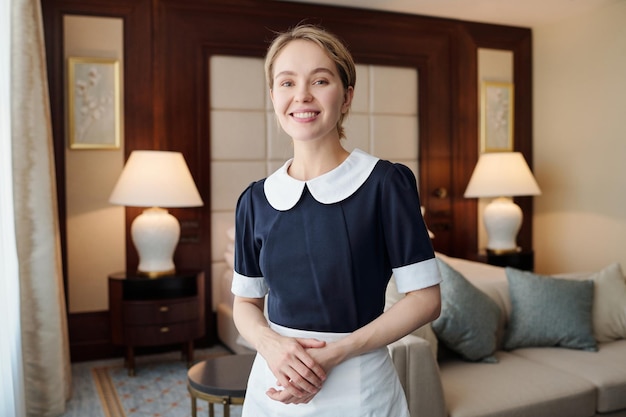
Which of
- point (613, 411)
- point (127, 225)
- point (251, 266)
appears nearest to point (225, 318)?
point (127, 225)

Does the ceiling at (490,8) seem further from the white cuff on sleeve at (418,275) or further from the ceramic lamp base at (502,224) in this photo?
the white cuff on sleeve at (418,275)

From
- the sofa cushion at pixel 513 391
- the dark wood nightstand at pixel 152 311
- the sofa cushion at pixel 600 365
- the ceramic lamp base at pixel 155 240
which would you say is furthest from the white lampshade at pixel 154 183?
the sofa cushion at pixel 600 365

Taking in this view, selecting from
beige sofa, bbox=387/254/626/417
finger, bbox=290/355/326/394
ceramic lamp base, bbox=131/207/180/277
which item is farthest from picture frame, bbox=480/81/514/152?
Result: finger, bbox=290/355/326/394

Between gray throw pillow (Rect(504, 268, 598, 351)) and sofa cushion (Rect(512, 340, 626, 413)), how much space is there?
4 cm

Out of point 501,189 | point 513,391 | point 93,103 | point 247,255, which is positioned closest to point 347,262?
point 247,255

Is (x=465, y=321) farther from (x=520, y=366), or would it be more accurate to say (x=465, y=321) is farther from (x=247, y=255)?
(x=247, y=255)

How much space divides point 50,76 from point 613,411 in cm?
374

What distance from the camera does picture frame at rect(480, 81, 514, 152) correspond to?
5.65 m

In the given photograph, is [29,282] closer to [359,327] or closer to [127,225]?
[127,225]

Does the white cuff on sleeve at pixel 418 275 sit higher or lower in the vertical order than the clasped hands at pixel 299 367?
higher

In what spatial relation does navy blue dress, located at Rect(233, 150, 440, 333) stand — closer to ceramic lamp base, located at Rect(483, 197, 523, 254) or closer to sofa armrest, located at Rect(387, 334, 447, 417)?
sofa armrest, located at Rect(387, 334, 447, 417)

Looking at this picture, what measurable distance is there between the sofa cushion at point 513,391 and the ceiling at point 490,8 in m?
3.10

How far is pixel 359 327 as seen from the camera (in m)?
1.13

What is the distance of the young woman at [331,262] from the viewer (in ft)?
3.62
